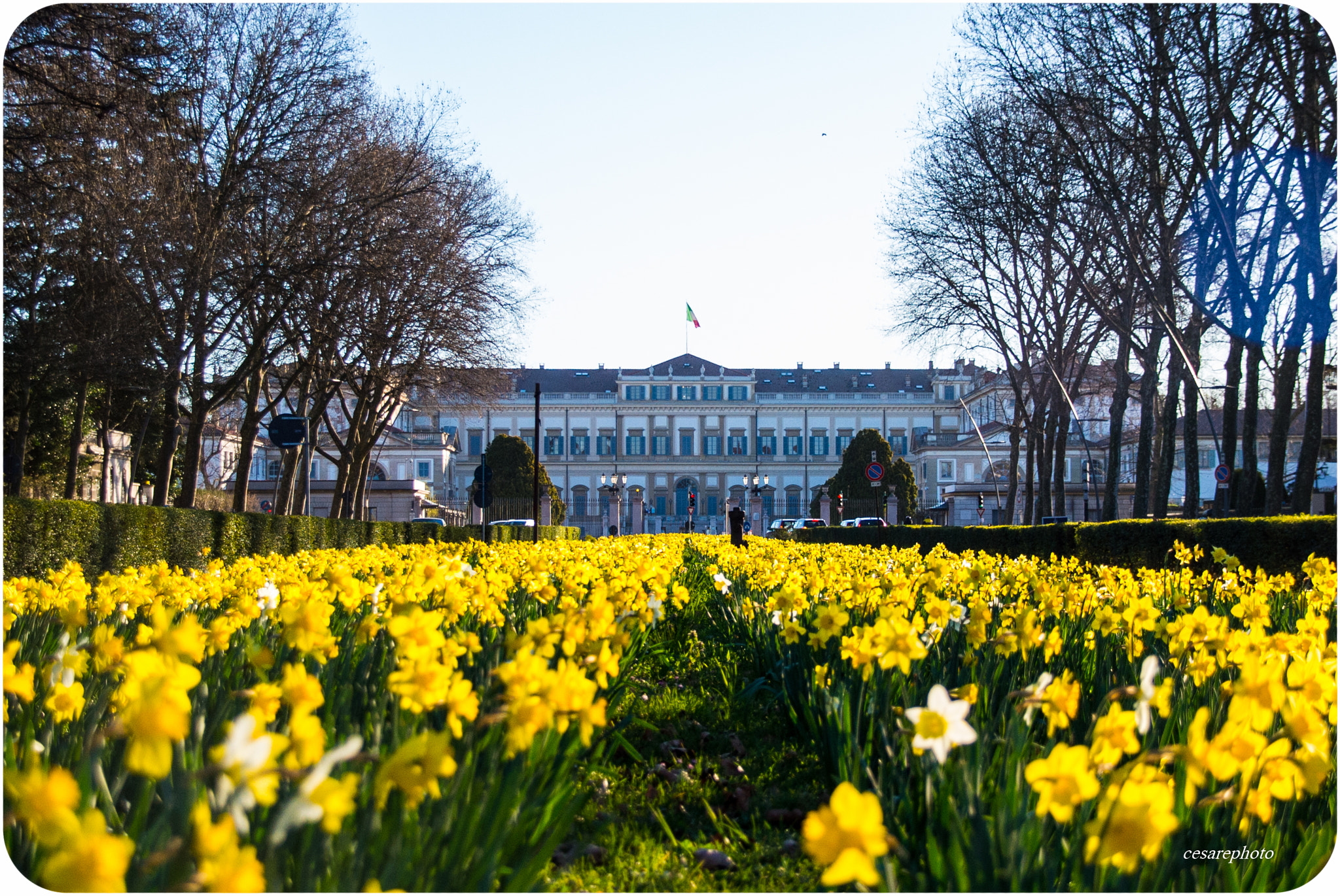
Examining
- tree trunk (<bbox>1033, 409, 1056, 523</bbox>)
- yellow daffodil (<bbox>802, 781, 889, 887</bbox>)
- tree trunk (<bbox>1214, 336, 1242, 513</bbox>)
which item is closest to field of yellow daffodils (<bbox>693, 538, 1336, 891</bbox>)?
yellow daffodil (<bbox>802, 781, 889, 887</bbox>)

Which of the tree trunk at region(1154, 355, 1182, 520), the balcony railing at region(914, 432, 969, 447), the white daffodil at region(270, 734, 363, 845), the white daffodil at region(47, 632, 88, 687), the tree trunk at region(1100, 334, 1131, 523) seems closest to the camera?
the white daffodil at region(270, 734, 363, 845)

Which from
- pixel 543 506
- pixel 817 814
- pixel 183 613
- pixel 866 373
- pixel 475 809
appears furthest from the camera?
pixel 866 373

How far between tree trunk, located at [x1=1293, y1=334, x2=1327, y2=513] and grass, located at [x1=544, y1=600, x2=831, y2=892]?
9639 mm

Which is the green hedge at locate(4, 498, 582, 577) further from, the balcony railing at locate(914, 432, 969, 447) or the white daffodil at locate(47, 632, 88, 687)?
the balcony railing at locate(914, 432, 969, 447)

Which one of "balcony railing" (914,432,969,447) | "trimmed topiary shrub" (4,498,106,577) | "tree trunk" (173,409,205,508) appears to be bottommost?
"trimmed topiary shrub" (4,498,106,577)

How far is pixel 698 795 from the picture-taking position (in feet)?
10.0

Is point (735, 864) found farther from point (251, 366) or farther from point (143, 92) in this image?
point (251, 366)

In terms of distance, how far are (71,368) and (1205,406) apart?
17.5m

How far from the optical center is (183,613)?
379 centimetres

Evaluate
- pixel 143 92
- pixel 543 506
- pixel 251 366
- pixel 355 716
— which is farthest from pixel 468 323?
pixel 543 506

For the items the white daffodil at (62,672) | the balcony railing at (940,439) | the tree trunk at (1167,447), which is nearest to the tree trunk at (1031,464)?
the tree trunk at (1167,447)

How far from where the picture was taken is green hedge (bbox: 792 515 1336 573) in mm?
8781

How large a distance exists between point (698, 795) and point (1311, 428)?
1161cm

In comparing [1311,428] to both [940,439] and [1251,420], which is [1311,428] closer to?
[1251,420]
